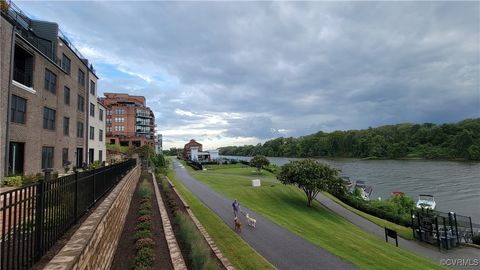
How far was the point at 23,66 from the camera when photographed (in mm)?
23406

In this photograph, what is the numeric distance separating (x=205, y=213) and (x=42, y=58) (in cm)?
1735

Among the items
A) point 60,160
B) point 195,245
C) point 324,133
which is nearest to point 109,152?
point 60,160

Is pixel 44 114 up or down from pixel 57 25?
down

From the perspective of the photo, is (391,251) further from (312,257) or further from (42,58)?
(42,58)

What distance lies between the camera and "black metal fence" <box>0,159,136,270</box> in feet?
14.5

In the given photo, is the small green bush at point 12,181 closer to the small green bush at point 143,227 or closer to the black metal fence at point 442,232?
the small green bush at point 143,227

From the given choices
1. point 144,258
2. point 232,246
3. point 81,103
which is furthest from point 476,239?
point 81,103

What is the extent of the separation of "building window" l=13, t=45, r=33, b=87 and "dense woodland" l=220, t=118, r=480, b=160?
423 ft

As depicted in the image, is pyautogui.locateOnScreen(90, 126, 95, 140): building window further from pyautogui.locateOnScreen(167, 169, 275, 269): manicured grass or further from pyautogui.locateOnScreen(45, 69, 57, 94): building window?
pyautogui.locateOnScreen(167, 169, 275, 269): manicured grass

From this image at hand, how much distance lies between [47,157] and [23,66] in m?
7.37

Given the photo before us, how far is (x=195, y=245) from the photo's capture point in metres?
10.2

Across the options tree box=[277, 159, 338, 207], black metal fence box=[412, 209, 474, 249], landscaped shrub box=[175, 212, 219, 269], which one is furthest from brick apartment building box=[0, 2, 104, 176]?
black metal fence box=[412, 209, 474, 249]

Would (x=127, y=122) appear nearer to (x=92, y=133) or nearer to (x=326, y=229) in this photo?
(x=92, y=133)

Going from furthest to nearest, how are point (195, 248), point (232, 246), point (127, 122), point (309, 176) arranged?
point (127, 122), point (309, 176), point (232, 246), point (195, 248)
